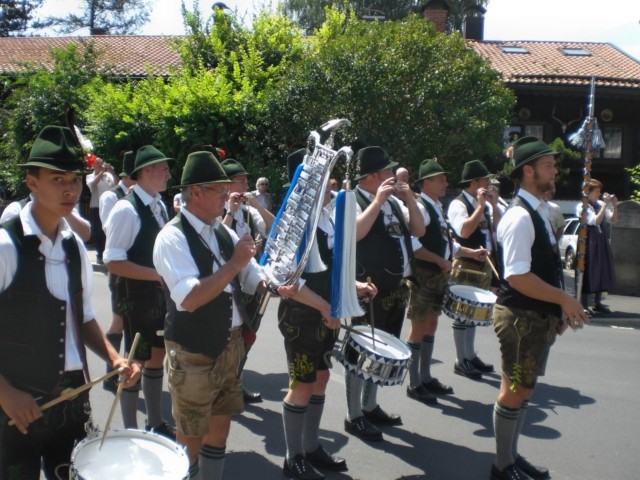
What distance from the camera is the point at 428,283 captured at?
6.62 m

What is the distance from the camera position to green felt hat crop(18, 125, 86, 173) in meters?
3.12

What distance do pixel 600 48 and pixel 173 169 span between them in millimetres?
20829

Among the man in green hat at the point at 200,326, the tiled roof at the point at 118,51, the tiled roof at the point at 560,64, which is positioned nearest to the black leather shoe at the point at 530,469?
the man in green hat at the point at 200,326

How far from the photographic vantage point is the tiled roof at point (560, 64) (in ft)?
82.1

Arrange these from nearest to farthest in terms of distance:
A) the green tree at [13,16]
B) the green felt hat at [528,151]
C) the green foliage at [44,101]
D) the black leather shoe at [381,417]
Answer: the green felt hat at [528,151], the black leather shoe at [381,417], the green foliage at [44,101], the green tree at [13,16]

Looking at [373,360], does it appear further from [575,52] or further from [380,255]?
[575,52]

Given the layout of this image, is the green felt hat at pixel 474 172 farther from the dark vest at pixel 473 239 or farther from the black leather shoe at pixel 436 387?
the black leather shoe at pixel 436 387

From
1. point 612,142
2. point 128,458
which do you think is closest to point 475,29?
point 612,142

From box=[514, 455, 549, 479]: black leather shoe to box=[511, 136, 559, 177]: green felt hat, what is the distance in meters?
1.93

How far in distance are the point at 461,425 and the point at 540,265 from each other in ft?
7.13

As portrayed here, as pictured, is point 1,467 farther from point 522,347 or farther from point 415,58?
point 415,58

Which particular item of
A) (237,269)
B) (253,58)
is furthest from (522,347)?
(253,58)

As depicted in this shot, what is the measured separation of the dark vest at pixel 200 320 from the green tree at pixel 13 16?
5033cm

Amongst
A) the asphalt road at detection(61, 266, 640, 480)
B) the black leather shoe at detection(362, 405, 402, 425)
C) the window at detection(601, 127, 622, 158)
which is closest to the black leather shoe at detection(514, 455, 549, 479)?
the asphalt road at detection(61, 266, 640, 480)
